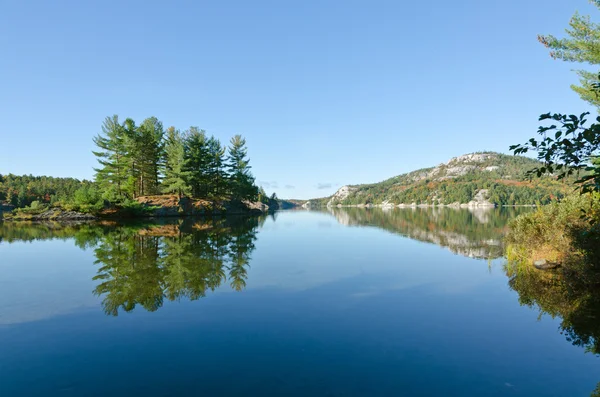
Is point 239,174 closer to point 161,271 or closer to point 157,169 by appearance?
point 157,169

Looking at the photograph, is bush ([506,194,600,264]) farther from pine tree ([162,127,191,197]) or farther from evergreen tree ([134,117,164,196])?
evergreen tree ([134,117,164,196])

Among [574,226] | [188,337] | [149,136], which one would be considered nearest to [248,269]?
[188,337]

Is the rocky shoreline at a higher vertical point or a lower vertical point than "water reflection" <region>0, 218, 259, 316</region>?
higher

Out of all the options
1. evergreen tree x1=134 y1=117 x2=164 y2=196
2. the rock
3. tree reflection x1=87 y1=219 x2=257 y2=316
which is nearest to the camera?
tree reflection x1=87 y1=219 x2=257 y2=316

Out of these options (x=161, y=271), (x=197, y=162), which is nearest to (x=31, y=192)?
(x=197, y=162)

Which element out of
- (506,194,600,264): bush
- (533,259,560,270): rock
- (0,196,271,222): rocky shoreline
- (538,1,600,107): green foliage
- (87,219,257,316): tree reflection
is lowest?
(533,259,560,270): rock

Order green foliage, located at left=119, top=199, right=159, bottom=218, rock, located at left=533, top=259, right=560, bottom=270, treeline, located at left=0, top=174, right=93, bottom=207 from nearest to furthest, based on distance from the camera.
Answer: rock, located at left=533, top=259, right=560, bottom=270 < green foliage, located at left=119, top=199, right=159, bottom=218 < treeline, located at left=0, top=174, right=93, bottom=207

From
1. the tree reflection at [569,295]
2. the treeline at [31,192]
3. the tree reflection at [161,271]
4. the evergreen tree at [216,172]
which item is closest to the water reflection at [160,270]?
the tree reflection at [161,271]

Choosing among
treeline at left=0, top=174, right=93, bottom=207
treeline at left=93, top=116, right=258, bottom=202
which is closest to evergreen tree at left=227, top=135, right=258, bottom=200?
treeline at left=93, top=116, right=258, bottom=202

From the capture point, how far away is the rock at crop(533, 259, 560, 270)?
1412cm

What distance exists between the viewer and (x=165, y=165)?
225ft

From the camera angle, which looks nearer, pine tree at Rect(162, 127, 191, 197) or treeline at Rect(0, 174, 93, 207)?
pine tree at Rect(162, 127, 191, 197)

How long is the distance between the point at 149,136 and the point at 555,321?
64.7 metres

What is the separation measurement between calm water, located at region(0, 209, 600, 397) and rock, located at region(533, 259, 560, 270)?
5.59 ft
